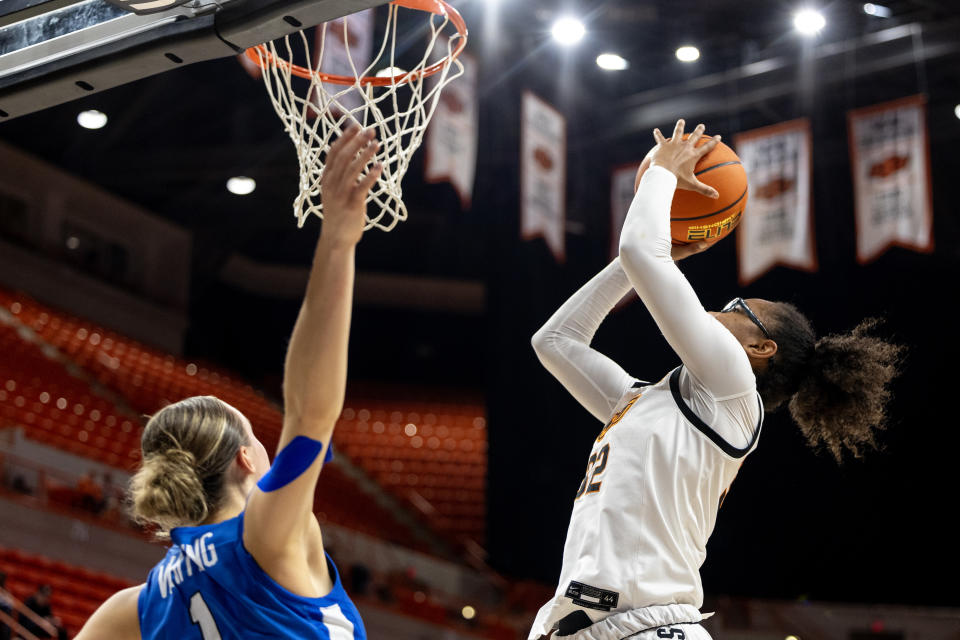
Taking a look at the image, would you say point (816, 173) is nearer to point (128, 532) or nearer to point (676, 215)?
point (128, 532)

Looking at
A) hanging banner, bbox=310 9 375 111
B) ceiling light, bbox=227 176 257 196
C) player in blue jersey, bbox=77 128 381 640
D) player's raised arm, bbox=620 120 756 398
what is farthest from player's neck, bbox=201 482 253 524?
ceiling light, bbox=227 176 257 196

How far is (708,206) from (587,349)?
477 millimetres

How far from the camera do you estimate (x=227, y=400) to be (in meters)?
14.8

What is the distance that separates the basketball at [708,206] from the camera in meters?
2.68

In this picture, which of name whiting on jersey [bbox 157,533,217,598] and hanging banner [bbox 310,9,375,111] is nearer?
name whiting on jersey [bbox 157,533,217,598]

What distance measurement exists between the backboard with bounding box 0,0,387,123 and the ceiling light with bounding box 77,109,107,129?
36.0 ft

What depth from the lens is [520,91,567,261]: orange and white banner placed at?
33.4 ft

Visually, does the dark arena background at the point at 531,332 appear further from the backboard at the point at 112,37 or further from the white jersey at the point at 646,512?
the white jersey at the point at 646,512

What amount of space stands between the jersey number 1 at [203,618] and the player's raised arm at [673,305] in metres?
1.06

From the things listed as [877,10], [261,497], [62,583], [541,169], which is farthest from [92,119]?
[261,497]

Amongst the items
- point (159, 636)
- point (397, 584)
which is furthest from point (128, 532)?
point (159, 636)

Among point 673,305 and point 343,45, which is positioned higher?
point 343,45

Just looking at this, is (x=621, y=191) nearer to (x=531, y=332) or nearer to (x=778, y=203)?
(x=778, y=203)

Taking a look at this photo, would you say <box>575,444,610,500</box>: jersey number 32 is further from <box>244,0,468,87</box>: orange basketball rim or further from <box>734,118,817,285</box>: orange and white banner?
<box>734,118,817,285</box>: orange and white banner
